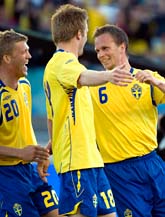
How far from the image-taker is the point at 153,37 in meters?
16.4

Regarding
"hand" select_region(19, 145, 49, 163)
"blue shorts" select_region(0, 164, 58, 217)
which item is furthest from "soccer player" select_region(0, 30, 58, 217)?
"hand" select_region(19, 145, 49, 163)

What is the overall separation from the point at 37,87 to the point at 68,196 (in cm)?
471

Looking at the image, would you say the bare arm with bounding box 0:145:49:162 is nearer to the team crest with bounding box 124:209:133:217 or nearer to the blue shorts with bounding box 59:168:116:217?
the blue shorts with bounding box 59:168:116:217

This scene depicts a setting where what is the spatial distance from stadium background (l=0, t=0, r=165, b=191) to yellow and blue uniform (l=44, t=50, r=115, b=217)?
13.8 feet

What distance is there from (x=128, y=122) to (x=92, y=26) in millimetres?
7555

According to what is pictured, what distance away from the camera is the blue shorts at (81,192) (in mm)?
7520

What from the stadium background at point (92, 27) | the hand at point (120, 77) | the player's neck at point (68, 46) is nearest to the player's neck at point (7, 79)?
the player's neck at point (68, 46)

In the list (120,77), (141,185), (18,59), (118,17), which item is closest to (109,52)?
(18,59)

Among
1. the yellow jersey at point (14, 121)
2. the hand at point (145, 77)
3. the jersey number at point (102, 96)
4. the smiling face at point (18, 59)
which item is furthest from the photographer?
the jersey number at point (102, 96)

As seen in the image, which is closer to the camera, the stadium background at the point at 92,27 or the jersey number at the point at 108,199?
the jersey number at the point at 108,199

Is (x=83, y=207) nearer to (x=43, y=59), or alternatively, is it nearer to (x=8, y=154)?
(x=8, y=154)

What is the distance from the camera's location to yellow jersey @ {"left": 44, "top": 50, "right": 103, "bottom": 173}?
7516 mm

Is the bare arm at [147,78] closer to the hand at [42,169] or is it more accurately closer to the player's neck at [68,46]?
the player's neck at [68,46]

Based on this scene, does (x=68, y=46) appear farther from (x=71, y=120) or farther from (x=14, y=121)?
(x=14, y=121)
